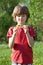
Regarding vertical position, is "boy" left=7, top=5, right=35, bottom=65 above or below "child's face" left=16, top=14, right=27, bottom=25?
below

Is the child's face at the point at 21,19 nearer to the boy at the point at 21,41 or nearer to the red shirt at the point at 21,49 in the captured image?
the boy at the point at 21,41

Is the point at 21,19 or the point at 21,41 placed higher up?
the point at 21,19

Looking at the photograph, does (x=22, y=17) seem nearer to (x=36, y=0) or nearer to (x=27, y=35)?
(x=27, y=35)

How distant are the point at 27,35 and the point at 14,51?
12.9 inches

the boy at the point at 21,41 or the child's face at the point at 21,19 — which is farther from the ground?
the child's face at the point at 21,19

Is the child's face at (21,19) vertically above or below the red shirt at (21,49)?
above

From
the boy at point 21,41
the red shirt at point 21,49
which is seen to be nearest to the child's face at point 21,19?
the boy at point 21,41

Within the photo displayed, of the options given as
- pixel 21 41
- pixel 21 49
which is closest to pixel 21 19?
pixel 21 41

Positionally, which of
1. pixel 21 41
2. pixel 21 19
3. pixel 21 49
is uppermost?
pixel 21 19

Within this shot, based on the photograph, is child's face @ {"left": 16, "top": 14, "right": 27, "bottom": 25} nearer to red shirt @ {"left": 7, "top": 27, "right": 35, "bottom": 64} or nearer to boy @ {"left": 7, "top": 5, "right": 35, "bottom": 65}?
boy @ {"left": 7, "top": 5, "right": 35, "bottom": 65}

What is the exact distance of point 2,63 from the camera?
830 centimetres

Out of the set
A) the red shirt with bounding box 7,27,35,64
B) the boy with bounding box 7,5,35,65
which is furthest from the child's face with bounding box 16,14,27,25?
the red shirt with bounding box 7,27,35,64

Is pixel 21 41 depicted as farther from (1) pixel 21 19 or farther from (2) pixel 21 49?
(1) pixel 21 19

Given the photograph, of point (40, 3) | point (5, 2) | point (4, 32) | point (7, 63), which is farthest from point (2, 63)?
point (5, 2)
